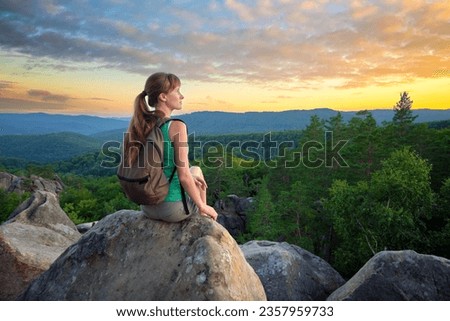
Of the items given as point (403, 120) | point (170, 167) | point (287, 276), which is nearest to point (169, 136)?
point (170, 167)

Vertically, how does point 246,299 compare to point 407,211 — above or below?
above

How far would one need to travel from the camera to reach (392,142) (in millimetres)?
45312

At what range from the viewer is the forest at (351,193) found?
102 feet

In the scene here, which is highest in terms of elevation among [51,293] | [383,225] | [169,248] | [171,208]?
[171,208]

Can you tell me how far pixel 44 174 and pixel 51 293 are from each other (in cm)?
10901

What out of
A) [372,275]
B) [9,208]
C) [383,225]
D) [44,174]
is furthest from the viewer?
[44,174]

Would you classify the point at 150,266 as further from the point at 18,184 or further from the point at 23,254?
the point at 18,184

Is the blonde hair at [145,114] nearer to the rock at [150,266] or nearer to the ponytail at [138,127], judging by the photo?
the ponytail at [138,127]

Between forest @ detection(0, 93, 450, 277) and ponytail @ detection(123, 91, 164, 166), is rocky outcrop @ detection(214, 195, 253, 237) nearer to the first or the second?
forest @ detection(0, 93, 450, 277)

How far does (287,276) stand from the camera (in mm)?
16734

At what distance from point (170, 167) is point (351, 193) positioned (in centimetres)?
2958

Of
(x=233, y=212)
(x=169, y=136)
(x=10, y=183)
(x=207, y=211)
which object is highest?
(x=169, y=136)
